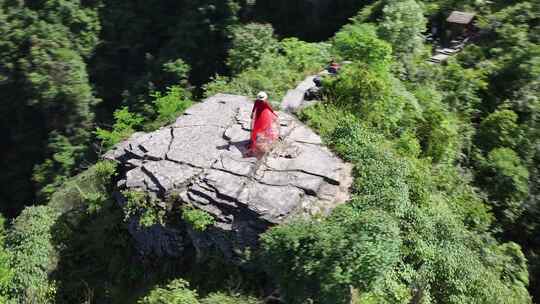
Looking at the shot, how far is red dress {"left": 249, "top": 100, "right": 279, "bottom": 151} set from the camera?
292 inches

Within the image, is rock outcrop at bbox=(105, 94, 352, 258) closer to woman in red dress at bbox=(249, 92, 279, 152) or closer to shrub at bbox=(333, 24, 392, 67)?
woman in red dress at bbox=(249, 92, 279, 152)

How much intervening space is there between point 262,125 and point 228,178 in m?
0.86

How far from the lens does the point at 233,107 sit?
8758 millimetres

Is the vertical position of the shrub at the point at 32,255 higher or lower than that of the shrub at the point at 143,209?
lower

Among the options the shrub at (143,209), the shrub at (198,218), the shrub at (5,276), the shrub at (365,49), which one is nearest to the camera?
the shrub at (198,218)

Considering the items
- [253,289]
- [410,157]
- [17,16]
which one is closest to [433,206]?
[410,157]

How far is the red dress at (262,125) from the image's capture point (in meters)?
7.41

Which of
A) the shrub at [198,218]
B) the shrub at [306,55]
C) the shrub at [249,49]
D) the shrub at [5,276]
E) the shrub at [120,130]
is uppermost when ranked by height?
the shrub at [306,55]

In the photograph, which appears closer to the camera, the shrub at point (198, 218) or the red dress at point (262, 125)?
the shrub at point (198, 218)

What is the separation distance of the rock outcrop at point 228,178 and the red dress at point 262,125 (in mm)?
191

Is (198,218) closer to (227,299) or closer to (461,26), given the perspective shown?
(227,299)

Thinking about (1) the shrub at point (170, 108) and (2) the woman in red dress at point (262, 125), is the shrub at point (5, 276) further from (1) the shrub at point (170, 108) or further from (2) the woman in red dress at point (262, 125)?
(2) the woman in red dress at point (262, 125)

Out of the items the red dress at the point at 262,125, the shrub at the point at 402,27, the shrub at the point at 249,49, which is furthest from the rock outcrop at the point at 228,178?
the shrub at the point at 402,27

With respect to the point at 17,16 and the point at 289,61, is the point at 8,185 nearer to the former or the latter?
the point at 17,16
